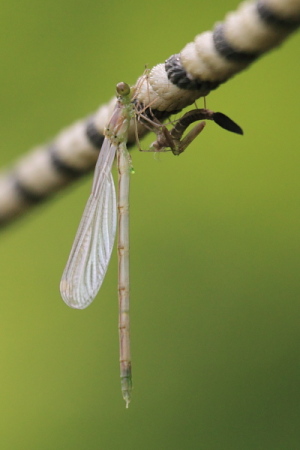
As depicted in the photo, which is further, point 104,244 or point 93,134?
point 104,244

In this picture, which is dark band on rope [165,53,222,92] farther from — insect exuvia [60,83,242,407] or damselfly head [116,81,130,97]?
insect exuvia [60,83,242,407]

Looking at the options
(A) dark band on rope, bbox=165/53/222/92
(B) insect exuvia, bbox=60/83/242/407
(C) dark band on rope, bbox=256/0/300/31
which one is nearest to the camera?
(C) dark band on rope, bbox=256/0/300/31

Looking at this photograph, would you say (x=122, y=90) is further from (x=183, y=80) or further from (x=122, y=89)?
(x=183, y=80)

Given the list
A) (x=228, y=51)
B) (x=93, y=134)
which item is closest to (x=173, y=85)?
(x=228, y=51)

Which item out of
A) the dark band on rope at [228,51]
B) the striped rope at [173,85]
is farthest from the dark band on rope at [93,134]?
the dark band on rope at [228,51]

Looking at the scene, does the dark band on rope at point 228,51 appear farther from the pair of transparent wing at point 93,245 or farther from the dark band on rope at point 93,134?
the pair of transparent wing at point 93,245

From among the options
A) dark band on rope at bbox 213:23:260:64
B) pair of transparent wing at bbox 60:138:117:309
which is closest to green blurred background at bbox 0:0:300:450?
pair of transparent wing at bbox 60:138:117:309
